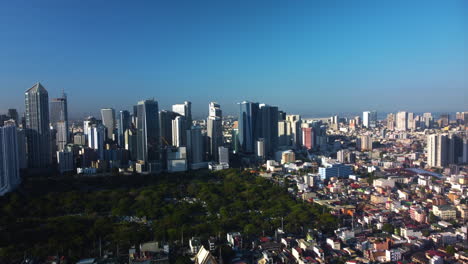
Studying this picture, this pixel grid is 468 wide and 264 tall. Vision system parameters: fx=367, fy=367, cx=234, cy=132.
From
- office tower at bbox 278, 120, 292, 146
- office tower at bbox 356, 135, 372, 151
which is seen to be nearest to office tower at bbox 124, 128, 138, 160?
office tower at bbox 278, 120, 292, 146

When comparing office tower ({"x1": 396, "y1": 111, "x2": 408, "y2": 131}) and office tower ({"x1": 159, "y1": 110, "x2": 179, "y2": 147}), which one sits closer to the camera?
office tower ({"x1": 159, "y1": 110, "x2": 179, "y2": 147})

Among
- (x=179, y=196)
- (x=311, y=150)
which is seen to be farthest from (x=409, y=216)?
(x=311, y=150)

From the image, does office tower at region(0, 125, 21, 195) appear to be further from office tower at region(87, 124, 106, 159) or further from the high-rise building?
the high-rise building

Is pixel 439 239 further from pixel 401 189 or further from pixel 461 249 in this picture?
pixel 401 189

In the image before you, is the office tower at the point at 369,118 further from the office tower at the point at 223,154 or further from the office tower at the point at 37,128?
the office tower at the point at 37,128

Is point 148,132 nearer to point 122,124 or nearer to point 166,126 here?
point 166,126

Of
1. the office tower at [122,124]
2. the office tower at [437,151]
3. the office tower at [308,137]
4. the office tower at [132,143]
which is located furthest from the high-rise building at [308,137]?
the office tower at [122,124]
